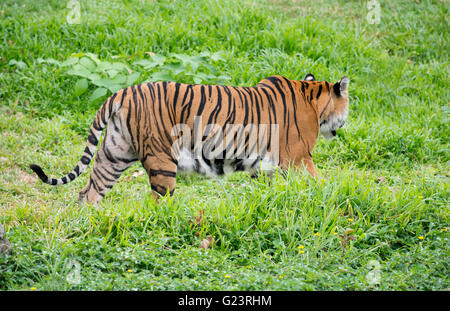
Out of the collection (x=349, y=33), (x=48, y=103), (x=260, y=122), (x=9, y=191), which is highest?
(x=349, y=33)

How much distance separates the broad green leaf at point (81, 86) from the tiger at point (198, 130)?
2322mm

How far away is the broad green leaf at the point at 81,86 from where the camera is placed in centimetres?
675

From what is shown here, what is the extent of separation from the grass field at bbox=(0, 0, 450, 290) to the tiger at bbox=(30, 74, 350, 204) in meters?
0.27

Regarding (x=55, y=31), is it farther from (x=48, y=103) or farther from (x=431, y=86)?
(x=431, y=86)

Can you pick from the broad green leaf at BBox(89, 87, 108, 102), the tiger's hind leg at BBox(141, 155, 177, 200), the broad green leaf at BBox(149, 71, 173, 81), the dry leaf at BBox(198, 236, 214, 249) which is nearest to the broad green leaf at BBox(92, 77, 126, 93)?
the broad green leaf at BBox(89, 87, 108, 102)

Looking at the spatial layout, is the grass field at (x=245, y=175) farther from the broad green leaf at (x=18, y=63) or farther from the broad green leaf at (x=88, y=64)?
the broad green leaf at (x=88, y=64)

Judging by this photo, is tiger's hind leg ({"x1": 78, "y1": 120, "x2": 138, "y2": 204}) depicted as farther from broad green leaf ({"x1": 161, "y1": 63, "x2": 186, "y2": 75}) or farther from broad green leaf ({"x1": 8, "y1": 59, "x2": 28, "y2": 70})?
broad green leaf ({"x1": 8, "y1": 59, "x2": 28, "y2": 70})

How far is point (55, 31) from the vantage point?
25.5 ft

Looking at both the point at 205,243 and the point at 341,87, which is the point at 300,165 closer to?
the point at 341,87

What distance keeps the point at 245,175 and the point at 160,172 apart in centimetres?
170

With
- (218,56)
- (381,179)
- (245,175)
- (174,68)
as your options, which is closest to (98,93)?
(174,68)

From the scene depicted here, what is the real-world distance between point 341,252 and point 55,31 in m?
5.92

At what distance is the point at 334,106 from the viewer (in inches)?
201
